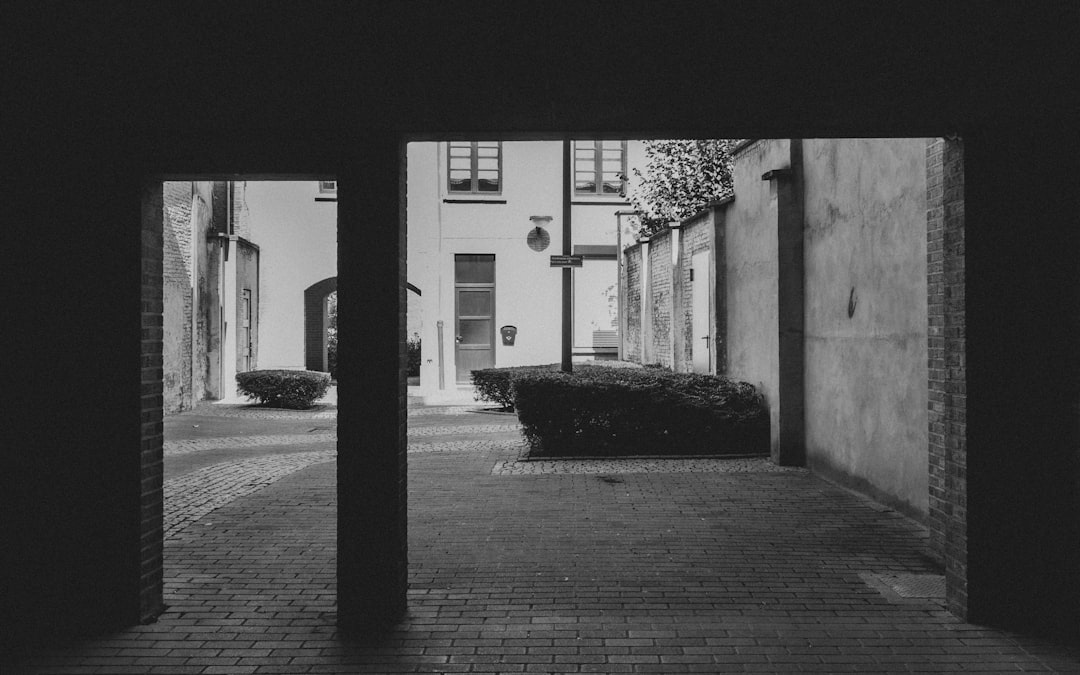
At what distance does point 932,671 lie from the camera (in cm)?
408

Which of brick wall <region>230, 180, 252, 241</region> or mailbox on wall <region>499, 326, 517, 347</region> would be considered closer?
brick wall <region>230, 180, 252, 241</region>

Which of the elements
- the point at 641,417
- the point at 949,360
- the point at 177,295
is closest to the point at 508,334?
the point at 177,295

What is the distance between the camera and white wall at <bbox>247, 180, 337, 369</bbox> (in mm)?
19922

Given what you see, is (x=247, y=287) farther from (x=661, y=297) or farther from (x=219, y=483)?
(x=219, y=483)

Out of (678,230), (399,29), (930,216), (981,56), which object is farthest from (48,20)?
(678,230)

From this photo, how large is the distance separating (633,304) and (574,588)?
13.2m

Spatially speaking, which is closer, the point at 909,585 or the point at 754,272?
the point at 909,585

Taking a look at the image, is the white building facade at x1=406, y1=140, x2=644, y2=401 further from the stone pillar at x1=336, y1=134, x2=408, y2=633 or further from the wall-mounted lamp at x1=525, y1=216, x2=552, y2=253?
the stone pillar at x1=336, y1=134, x2=408, y2=633

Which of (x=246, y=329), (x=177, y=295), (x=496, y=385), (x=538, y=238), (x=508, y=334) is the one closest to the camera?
(x=177, y=295)

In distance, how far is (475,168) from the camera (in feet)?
66.0

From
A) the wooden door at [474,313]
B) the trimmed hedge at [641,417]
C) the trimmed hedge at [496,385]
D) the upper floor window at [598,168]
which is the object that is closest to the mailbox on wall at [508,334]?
the wooden door at [474,313]

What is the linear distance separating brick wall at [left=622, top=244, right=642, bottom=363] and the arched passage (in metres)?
6.88

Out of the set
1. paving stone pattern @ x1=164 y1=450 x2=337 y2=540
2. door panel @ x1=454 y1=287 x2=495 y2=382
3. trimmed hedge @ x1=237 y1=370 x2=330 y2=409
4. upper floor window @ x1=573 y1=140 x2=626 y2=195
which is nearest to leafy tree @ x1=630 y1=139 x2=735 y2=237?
upper floor window @ x1=573 y1=140 x2=626 y2=195

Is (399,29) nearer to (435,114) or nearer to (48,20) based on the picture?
(435,114)
